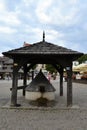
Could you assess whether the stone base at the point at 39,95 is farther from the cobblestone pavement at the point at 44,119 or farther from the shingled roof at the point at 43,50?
the shingled roof at the point at 43,50

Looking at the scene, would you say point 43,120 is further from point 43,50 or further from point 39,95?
point 39,95

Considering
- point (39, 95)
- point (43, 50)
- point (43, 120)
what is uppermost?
point (43, 50)

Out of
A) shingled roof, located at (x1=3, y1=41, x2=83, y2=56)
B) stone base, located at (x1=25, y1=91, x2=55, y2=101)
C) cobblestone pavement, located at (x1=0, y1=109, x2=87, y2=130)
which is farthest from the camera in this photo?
stone base, located at (x1=25, y1=91, x2=55, y2=101)

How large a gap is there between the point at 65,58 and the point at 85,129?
6025mm

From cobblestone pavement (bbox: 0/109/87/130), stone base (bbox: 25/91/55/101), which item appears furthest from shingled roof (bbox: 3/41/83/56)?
cobblestone pavement (bbox: 0/109/87/130)

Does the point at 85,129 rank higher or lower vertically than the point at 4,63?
lower

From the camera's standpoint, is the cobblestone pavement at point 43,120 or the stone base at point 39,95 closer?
the cobblestone pavement at point 43,120

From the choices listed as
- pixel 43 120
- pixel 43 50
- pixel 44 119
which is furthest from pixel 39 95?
pixel 43 120

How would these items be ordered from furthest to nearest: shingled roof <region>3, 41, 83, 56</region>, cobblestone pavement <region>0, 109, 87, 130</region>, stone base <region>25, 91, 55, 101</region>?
stone base <region>25, 91, 55, 101</region> → shingled roof <region>3, 41, 83, 56</region> → cobblestone pavement <region>0, 109, 87, 130</region>

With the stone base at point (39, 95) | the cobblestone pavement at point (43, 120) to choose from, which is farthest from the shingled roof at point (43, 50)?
the cobblestone pavement at point (43, 120)

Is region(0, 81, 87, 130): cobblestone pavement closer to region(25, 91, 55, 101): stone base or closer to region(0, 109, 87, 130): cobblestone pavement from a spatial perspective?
region(0, 109, 87, 130): cobblestone pavement

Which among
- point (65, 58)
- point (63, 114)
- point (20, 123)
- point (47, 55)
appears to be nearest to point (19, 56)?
point (47, 55)

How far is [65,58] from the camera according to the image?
14.2 m

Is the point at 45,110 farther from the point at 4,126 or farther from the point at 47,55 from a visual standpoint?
the point at 4,126
